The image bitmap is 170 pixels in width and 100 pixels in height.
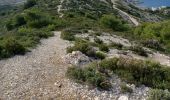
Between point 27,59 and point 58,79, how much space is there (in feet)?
16.5

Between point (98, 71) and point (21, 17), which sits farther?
point (21, 17)

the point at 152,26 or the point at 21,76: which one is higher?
the point at 21,76

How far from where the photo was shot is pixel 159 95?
1853 cm

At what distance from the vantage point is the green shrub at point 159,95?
18.4m

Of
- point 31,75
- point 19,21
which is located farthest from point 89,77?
point 19,21

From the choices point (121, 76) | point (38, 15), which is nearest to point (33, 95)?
Answer: point (121, 76)

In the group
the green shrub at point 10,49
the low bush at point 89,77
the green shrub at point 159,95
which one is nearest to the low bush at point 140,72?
the low bush at point 89,77

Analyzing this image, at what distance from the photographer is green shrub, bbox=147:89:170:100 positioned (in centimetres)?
1844

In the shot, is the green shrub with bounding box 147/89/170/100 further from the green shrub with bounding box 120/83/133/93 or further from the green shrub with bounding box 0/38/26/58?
the green shrub with bounding box 0/38/26/58

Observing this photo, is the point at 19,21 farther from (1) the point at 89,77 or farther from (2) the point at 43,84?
(1) the point at 89,77

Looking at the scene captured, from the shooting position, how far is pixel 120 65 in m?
22.8

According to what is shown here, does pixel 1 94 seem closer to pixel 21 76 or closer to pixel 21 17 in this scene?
pixel 21 76

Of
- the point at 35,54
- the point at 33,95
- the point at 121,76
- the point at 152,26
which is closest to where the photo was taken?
the point at 33,95

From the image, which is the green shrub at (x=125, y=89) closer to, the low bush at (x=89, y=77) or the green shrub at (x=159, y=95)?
the low bush at (x=89, y=77)
